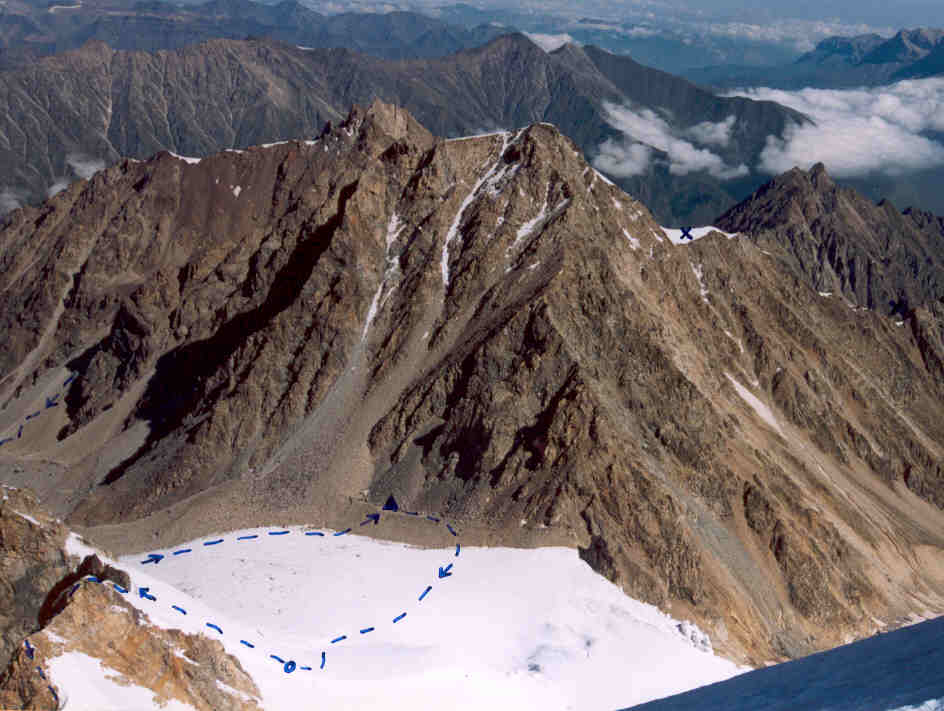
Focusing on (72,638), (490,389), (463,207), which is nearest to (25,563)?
(72,638)

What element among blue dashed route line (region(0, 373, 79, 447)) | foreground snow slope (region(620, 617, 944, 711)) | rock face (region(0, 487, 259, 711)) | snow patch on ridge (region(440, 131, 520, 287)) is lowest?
blue dashed route line (region(0, 373, 79, 447))

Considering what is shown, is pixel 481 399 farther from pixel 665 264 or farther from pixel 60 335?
pixel 60 335

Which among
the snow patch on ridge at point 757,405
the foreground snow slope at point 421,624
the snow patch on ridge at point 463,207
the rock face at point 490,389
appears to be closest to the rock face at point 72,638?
the foreground snow slope at point 421,624

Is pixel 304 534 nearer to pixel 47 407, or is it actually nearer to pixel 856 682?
pixel 856 682

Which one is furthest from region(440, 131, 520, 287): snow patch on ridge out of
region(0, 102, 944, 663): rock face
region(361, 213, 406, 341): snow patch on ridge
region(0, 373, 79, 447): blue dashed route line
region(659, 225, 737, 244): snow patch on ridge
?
region(0, 373, 79, 447): blue dashed route line

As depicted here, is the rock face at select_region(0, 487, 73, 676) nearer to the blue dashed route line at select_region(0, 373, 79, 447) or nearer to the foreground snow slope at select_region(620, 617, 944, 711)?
the foreground snow slope at select_region(620, 617, 944, 711)

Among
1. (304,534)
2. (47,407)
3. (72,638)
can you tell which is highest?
(72,638)
